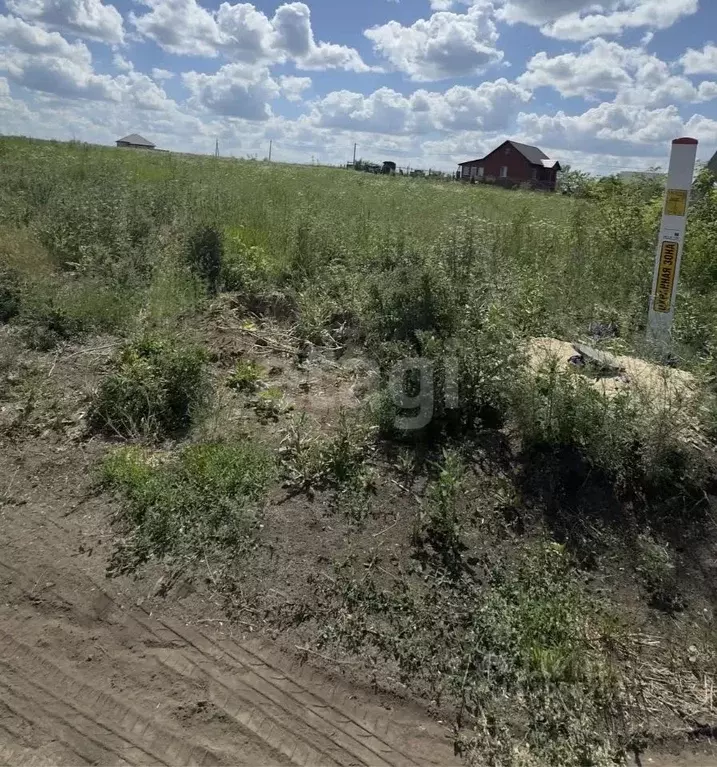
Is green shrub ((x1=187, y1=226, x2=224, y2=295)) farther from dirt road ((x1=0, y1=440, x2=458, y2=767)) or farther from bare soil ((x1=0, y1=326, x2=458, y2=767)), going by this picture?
dirt road ((x1=0, y1=440, x2=458, y2=767))

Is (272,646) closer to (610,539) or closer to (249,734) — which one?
(249,734)

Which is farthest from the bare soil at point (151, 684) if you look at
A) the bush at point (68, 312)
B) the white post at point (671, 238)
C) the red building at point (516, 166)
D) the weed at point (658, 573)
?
the red building at point (516, 166)

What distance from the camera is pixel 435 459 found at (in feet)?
14.1

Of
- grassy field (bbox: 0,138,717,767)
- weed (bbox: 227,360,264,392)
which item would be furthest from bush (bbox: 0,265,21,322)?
weed (bbox: 227,360,264,392)

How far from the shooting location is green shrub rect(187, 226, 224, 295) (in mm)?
7504

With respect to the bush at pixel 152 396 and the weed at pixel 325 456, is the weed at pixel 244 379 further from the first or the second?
the weed at pixel 325 456

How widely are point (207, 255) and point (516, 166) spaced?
43.8m

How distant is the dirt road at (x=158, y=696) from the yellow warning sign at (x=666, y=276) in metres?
4.21

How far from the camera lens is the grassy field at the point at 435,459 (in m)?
3.02

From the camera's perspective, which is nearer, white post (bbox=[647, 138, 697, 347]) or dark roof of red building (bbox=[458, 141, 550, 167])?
white post (bbox=[647, 138, 697, 347])

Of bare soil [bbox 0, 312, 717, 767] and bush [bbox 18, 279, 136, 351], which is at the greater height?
bush [bbox 18, 279, 136, 351]

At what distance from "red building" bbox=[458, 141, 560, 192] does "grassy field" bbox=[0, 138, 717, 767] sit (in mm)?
40715

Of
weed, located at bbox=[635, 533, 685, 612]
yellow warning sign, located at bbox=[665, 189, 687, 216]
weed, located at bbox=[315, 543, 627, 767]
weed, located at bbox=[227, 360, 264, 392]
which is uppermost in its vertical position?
yellow warning sign, located at bbox=[665, 189, 687, 216]

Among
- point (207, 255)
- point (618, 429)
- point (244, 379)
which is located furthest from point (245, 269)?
point (618, 429)
